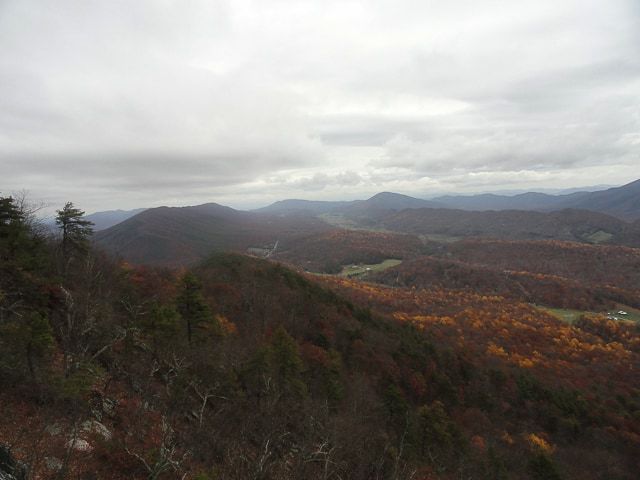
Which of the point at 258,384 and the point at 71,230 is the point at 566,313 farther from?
the point at 71,230

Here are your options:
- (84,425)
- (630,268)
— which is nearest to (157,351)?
(84,425)

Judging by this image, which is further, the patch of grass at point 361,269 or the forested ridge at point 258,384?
the patch of grass at point 361,269

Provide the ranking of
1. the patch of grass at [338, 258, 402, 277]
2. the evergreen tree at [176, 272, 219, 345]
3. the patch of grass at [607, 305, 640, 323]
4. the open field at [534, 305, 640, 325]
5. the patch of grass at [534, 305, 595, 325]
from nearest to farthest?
the evergreen tree at [176, 272, 219, 345] < the patch of grass at [534, 305, 595, 325] < the open field at [534, 305, 640, 325] < the patch of grass at [607, 305, 640, 323] < the patch of grass at [338, 258, 402, 277]

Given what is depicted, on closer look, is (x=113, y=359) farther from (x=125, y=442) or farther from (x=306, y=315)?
(x=306, y=315)

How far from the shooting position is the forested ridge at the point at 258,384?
1394cm

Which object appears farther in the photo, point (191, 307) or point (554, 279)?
point (554, 279)

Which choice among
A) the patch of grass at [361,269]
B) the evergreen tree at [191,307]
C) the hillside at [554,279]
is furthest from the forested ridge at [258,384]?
the patch of grass at [361,269]

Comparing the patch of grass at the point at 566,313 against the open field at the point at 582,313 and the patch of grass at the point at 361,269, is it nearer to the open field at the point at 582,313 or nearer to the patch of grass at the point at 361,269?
the open field at the point at 582,313

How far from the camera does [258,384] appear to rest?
82.7ft

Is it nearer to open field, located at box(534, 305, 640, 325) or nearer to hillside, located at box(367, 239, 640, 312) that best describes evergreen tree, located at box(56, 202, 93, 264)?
open field, located at box(534, 305, 640, 325)

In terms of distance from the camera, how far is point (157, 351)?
2417 centimetres

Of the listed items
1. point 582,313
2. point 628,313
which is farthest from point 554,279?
point 582,313

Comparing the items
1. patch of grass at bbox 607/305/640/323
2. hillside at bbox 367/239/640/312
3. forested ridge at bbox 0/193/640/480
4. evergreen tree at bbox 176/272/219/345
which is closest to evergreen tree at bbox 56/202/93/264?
forested ridge at bbox 0/193/640/480

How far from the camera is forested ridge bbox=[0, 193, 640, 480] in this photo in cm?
1394
